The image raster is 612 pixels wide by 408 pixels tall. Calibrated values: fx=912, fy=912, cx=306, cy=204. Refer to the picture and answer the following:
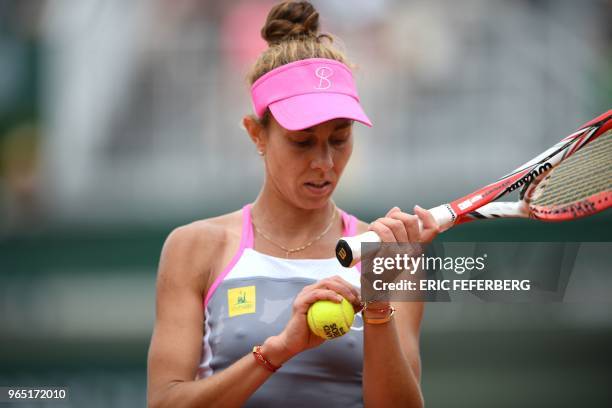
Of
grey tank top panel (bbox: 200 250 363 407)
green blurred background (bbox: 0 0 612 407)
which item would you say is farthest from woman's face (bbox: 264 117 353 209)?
green blurred background (bbox: 0 0 612 407)

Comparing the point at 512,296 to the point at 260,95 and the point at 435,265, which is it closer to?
the point at 435,265

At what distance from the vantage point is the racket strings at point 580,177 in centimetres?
213

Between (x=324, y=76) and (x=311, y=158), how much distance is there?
0.23 m

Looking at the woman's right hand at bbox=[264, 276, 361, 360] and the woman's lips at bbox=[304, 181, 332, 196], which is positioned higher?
the woman's lips at bbox=[304, 181, 332, 196]

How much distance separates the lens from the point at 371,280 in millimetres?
1995

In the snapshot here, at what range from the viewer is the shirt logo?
7.13 ft

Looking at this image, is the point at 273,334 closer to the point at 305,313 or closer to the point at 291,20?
the point at 305,313

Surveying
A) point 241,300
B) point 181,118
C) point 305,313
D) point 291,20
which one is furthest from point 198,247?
point 181,118

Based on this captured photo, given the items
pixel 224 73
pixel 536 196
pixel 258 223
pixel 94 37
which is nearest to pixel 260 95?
pixel 258 223

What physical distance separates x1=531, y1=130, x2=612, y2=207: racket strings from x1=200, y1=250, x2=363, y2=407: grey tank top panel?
50cm

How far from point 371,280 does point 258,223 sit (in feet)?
1.54

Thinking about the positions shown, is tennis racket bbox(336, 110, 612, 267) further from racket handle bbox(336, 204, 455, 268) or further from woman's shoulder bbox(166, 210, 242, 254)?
woman's shoulder bbox(166, 210, 242, 254)

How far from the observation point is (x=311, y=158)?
2.20 meters

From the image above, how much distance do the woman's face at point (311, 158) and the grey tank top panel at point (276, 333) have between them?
0.22 meters
